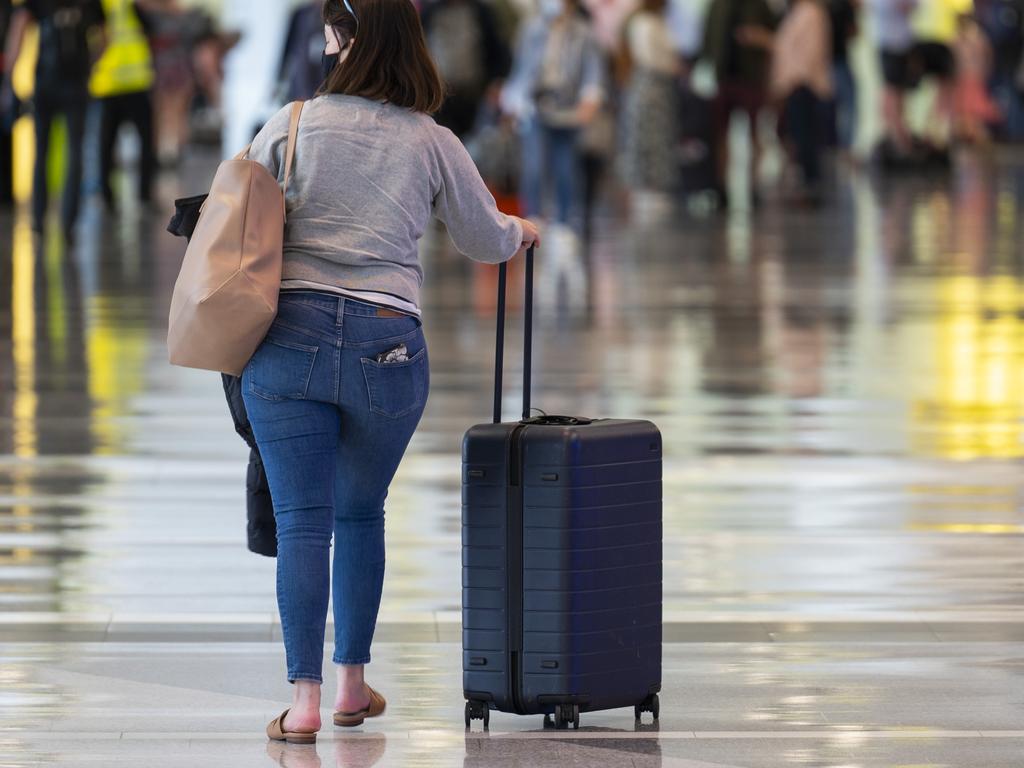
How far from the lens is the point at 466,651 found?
15.5ft

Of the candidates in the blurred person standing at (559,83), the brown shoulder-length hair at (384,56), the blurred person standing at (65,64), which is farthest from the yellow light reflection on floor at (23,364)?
the blurred person standing at (559,83)

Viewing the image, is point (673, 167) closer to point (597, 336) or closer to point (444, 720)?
point (597, 336)

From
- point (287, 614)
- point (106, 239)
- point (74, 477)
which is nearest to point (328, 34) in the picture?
point (287, 614)

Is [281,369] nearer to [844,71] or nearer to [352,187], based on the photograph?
[352,187]

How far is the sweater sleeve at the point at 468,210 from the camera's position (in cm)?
464

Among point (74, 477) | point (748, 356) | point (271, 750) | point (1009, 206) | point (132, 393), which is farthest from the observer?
point (1009, 206)

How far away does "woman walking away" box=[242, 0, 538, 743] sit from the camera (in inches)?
177

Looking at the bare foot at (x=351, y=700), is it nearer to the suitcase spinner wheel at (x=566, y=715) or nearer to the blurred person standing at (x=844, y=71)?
the suitcase spinner wheel at (x=566, y=715)

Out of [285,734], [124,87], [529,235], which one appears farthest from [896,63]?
[285,734]

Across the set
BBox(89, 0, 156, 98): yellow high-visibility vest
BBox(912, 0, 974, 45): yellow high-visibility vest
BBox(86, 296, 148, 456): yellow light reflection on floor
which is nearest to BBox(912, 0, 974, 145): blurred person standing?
BBox(912, 0, 974, 45): yellow high-visibility vest

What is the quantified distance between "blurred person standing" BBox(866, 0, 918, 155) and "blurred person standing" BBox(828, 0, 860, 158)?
1.36 ft

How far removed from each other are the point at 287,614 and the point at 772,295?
950 cm

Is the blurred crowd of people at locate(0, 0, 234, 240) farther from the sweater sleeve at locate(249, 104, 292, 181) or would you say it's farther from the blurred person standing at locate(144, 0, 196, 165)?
the sweater sleeve at locate(249, 104, 292, 181)

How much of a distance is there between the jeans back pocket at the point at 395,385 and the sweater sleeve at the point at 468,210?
0.26 m
